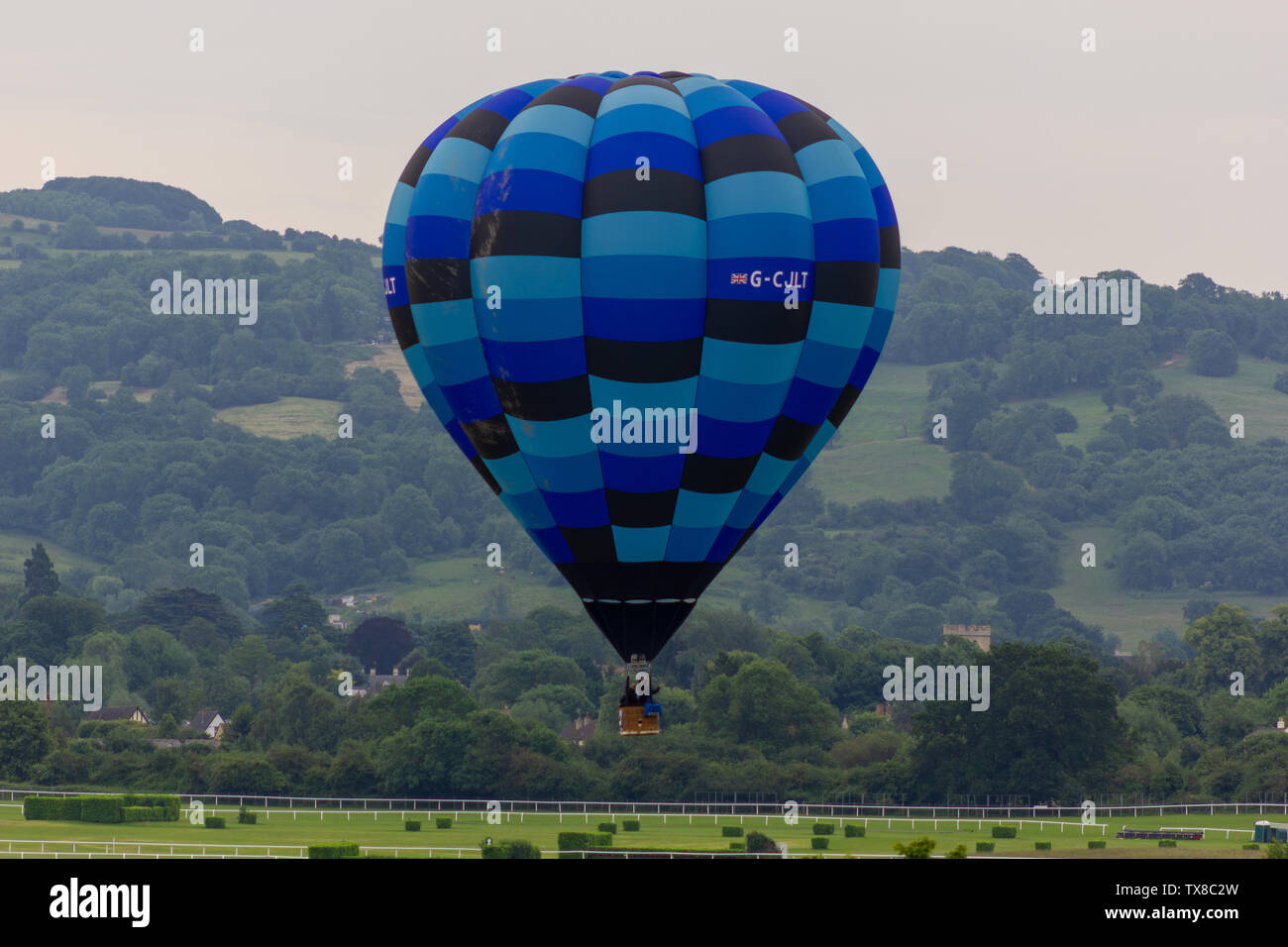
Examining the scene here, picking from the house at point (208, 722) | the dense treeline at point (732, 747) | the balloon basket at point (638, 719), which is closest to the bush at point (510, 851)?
the dense treeline at point (732, 747)

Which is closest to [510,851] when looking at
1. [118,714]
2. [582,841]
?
[582,841]

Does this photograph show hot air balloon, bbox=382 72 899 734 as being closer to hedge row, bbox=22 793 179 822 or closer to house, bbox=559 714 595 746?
hedge row, bbox=22 793 179 822

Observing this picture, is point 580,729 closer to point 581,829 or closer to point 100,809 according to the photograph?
point 581,829

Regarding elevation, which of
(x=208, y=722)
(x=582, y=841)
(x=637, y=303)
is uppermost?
(x=637, y=303)

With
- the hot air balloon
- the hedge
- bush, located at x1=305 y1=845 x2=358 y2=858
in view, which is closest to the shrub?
the hedge

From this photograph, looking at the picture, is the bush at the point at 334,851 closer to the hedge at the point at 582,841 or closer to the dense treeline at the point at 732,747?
the hedge at the point at 582,841

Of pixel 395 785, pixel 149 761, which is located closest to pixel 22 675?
pixel 149 761
